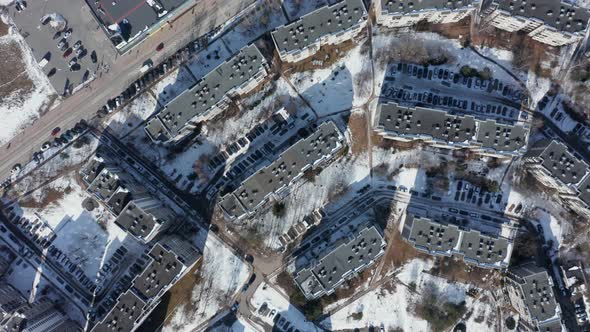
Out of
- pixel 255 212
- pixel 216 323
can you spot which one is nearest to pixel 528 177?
pixel 255 212

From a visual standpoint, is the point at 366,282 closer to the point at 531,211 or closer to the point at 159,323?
the point at 531,211

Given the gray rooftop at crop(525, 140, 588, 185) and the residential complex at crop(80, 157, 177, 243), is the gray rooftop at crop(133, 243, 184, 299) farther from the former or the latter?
the gray rooftop at crop(525, 140, 588, 185)

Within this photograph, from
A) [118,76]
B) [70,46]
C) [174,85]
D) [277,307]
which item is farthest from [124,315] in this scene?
[70,46]

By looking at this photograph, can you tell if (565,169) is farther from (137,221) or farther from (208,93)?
(137,221)

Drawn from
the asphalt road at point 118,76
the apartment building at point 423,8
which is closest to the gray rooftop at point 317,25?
the apartment building at point 423,8

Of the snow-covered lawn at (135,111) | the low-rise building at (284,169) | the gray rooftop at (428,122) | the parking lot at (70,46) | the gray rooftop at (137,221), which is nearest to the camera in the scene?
the gray rooftop at (137,221)

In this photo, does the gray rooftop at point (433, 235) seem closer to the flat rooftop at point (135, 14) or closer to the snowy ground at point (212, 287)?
the snowy ground at point (212, 287)
